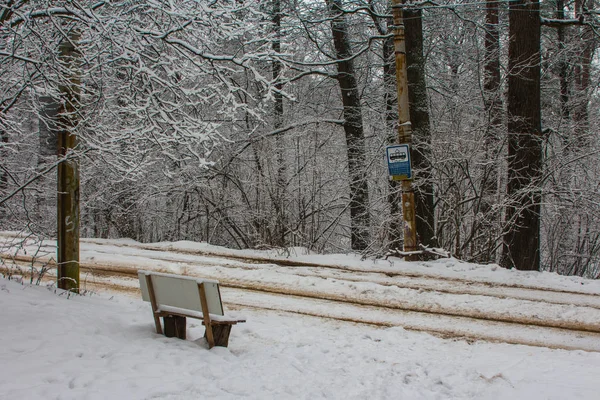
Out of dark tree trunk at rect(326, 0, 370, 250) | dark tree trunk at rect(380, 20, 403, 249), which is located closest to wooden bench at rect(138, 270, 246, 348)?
dark tree trunk at rect(380, 20, 403, 249)

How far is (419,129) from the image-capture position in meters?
10.1

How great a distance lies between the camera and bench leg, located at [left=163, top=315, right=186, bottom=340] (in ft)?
19.3

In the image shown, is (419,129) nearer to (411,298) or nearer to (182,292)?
(411,298)

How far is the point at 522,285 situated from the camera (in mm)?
7453

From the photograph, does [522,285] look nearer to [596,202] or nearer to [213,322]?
[596,202]

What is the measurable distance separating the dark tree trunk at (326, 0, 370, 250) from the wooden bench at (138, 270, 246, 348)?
21.9 ft

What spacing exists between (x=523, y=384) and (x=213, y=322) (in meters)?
3.10

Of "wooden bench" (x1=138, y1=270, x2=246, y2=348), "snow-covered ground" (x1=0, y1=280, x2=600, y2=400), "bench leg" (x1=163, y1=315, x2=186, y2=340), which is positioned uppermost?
"wooden bench" (x1=138, y1=270, x2=246, y2=348)

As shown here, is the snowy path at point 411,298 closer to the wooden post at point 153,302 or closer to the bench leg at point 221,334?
the bench leg at point 221,334

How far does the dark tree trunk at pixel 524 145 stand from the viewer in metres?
9.41

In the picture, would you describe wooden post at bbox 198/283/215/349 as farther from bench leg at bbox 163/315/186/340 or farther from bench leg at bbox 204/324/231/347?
bench leg at bbox 163/315/186/340

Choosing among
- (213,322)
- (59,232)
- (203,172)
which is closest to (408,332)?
(213,322)

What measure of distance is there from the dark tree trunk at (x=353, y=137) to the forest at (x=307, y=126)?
0.05 meters

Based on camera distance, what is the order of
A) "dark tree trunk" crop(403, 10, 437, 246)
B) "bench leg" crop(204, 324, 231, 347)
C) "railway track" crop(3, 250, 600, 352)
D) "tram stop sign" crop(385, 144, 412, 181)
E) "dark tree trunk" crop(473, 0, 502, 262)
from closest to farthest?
1. "bench leg" crop(204, 324, 231, 347)
2. "railway track" crop(3, 250, 600, 352)
3. "tram stop sign" crop(385, 144, 412, 181)
4. "dark tree trunk" crop(473, 0, 502, 262)
5. "dark tree trunk" crop(403, 10, 437, 246)
